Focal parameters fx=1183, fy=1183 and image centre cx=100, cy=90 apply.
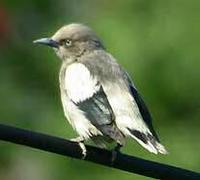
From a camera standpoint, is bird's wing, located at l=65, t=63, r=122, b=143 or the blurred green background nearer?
bird's wing, located at l=65, t=63, r=122, b=143

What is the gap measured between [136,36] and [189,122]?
2.98ft

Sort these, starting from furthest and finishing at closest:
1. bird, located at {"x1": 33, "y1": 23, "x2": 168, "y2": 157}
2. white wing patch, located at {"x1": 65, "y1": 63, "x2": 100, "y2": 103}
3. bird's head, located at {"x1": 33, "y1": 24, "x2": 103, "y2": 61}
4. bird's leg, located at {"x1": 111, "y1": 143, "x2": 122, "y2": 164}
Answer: bird's head, located at {"x1": 33, "y1": 24, "x2": 103, "y2": 61}, white wing patch, located at {"x1": 65, "y1": 63, "x2": 100, "y2": 103}, bird, located at {"x1": 33, "y1": 23, "x2": 168, "y2": 157}, bird's leg, located at {"x1": 111, "y1": 143, "x2": 122, "y2": 164}

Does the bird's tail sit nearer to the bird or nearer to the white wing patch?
the bird

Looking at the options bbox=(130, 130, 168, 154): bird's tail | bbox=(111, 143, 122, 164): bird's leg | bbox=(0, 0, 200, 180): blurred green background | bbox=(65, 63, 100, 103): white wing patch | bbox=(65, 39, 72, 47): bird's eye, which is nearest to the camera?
bbox=(111, 143, 122, 164): bird's leg

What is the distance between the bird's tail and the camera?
6.20 m

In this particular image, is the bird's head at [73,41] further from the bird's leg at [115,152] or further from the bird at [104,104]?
the bird's leg at [115,152]

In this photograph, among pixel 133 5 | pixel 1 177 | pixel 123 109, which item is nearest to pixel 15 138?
pixel 123 109

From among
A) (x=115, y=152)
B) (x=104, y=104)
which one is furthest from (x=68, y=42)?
(x=115, y=152)

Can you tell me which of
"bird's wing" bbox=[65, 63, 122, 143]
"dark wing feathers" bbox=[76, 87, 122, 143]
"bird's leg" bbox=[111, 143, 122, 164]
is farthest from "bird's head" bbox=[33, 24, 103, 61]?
"bird's leg" bbox=[111, 143, 122, 164]

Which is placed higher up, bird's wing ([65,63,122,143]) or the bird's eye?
the bird's eye

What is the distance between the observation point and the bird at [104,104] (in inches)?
253

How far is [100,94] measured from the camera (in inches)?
265

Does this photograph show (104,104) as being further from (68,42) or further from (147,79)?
(147,79)

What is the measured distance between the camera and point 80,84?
692 centimetres
